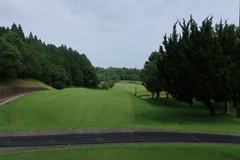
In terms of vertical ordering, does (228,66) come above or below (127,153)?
above

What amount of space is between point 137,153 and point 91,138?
295 centimetres

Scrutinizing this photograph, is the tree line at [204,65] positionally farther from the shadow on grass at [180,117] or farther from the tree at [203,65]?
the shadow on grass at [180,117]

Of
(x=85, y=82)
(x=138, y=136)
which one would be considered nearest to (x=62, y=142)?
(x=138, y=136)

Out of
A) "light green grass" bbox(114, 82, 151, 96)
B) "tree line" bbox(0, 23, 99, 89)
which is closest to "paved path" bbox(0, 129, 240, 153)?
"tree line" bbox(0, 23, 99, 89)

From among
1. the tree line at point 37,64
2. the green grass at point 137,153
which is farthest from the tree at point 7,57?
the green grass at point 137,153

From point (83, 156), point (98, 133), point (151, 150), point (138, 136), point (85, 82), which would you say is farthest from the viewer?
point (85, 82)

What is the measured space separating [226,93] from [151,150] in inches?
429

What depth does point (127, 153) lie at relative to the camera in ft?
20.9

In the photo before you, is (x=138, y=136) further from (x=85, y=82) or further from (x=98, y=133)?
(x=85, y=82)

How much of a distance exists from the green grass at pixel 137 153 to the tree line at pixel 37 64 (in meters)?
37.4

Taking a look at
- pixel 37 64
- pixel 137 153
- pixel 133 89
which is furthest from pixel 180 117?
pixel 133 89

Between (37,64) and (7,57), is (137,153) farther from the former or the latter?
(37,64)

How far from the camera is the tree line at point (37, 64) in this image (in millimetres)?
38719

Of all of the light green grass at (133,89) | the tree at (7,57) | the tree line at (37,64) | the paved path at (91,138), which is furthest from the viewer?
the light green grass at (133,89)
